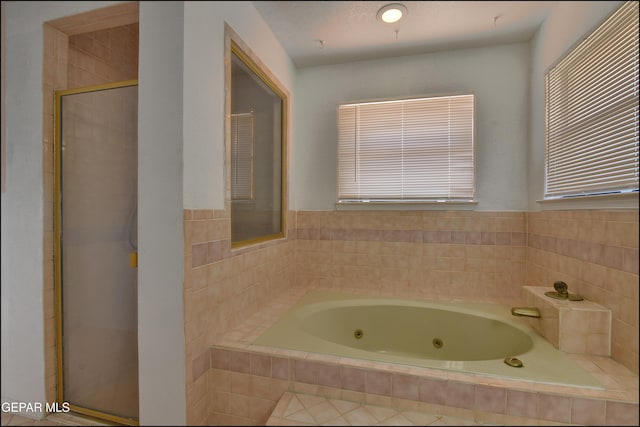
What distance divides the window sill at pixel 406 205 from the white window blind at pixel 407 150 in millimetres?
24

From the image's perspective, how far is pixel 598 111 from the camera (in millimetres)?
965

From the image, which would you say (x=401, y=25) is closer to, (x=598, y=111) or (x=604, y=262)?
(x=598, y=111)

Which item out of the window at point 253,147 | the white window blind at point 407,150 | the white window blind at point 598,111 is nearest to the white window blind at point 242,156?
the window at point 253,147

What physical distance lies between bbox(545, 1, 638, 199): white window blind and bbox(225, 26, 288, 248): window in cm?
139

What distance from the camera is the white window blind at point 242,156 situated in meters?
1.37

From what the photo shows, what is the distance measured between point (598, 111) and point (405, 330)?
4.55 feet

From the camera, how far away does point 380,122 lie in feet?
6.25

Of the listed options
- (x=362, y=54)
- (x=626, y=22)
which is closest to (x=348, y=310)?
(x=362, y=54)

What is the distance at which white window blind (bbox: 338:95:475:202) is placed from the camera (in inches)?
69.4

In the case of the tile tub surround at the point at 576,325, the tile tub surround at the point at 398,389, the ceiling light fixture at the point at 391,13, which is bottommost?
the tile tub surround at the point at 398,389

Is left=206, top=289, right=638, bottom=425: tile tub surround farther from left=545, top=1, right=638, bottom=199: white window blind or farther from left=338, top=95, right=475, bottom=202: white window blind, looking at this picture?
A: left=338, top=95, right=475, bottom=202: white window blind

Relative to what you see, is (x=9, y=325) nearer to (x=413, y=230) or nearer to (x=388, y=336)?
(x=388, y=336)

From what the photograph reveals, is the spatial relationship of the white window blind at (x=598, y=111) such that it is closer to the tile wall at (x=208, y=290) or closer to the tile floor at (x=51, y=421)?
the tile wall at (x=208, y=290)

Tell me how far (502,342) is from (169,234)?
1684 millimetres
